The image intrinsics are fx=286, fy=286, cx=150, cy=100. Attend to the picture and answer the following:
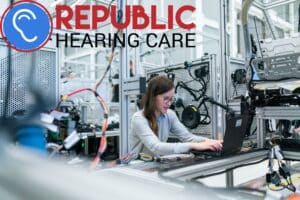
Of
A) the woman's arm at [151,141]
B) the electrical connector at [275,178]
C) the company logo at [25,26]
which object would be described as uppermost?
the company logo at [25,26]

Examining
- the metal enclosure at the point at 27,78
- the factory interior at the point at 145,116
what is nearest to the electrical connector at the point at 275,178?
the factory interior at the point at 145,116

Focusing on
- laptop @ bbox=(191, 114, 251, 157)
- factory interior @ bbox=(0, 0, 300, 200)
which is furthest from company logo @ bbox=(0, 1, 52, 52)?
laptop @ bbox=(191, 114, 251, 157)

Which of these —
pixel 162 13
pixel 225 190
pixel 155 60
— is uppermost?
pixel 162 13

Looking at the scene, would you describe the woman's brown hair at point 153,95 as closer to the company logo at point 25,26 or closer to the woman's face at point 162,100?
the woman's face at point 162,100

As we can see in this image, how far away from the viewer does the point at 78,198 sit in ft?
1.12

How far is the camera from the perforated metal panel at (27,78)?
1.62 ft

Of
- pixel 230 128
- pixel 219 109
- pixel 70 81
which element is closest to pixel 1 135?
pixel 230 128

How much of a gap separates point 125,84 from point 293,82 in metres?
0.76

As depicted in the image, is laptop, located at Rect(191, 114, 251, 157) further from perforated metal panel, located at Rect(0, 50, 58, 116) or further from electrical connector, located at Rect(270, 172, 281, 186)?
perforated metal panel, located at Rect(0, 50, 58, 116)

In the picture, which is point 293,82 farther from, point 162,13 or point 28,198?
point 162,13

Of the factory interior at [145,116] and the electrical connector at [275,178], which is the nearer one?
the factory interior at [145,116]

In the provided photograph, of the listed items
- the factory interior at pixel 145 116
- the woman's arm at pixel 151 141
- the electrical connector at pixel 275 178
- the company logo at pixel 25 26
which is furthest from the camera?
the woman's arm at pixel 151 141

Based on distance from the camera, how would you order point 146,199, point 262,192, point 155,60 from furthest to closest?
point 155,60 → point 262,192 → point 146,199

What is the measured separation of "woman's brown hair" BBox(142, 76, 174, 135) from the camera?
173cm
